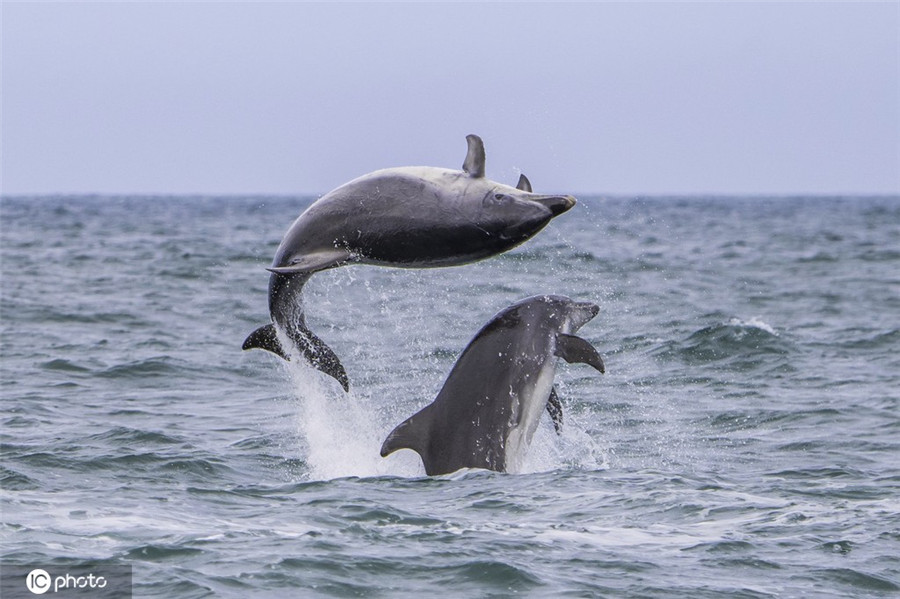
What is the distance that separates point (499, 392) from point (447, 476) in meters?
0.87

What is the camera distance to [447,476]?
12297mm

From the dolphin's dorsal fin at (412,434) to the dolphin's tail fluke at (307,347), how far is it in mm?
876

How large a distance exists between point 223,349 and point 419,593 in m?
14.7

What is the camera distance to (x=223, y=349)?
2392 centimetres

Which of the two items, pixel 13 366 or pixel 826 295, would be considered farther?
pixel 826 295

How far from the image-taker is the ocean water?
10344 millimetres

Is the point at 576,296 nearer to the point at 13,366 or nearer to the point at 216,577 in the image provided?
the point at 13,366

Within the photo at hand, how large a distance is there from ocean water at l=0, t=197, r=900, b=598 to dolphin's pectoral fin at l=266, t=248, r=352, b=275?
2132mm

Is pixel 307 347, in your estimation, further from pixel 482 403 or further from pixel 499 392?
pixel 499 392

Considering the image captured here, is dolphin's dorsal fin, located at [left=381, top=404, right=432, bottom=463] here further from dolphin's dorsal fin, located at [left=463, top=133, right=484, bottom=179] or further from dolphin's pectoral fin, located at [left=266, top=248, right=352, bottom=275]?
dolphin's dorsal fin, located at [left=463, top=133, right=484, bottom=179]

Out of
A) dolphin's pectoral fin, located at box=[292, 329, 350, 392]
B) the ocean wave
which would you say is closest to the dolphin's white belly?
dolphin's pectoral fin, located at box=[292, 329, 350, 392]

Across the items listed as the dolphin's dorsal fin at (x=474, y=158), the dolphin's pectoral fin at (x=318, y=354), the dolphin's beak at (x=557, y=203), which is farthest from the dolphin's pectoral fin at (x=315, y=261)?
the dolphin's beak at (x=557, y=203)

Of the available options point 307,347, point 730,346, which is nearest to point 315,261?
point 307,347

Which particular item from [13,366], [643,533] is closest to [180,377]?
[13,366]
